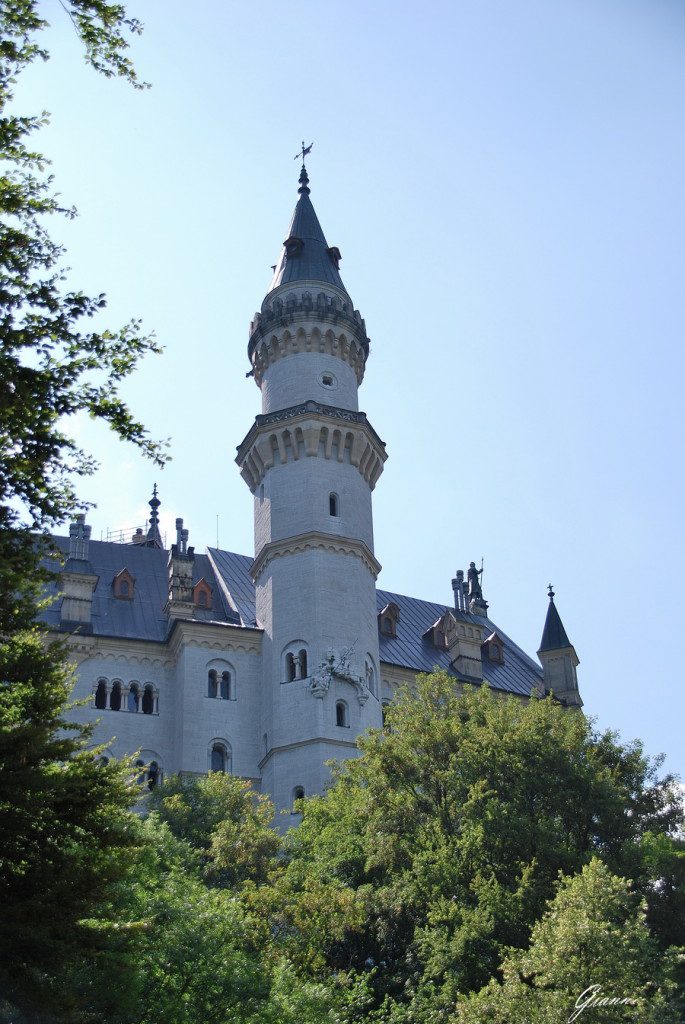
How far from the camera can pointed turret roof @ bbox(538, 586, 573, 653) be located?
236ft

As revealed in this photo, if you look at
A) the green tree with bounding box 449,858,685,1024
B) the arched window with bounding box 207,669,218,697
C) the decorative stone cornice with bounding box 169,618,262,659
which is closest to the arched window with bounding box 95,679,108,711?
the decorative stone cornice with bounding box 169,618,262,659

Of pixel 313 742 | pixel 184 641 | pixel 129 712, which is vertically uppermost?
pixel 184 641

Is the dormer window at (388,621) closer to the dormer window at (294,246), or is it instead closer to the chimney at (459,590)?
the chimney at (459,590)

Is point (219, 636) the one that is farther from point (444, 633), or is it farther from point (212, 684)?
point (444, 633)

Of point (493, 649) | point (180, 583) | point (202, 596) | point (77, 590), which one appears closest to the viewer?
point (77, 590)

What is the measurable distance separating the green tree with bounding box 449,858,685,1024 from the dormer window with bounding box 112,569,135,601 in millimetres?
34669

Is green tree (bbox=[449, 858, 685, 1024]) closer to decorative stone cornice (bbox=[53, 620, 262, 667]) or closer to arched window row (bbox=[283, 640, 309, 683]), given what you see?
arched window row (bbox=[283, 640, 309, 683])

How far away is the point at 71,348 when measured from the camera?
68.6 feet

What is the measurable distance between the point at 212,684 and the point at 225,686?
1.81 ft

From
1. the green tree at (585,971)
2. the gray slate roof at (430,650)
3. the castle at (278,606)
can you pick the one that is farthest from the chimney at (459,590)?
the green tree at (585,971)

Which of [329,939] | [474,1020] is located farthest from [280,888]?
[474,1020]

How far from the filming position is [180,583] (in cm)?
6012

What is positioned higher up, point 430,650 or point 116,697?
point 430,650

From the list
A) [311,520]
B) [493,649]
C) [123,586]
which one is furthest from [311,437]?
[493,649]
